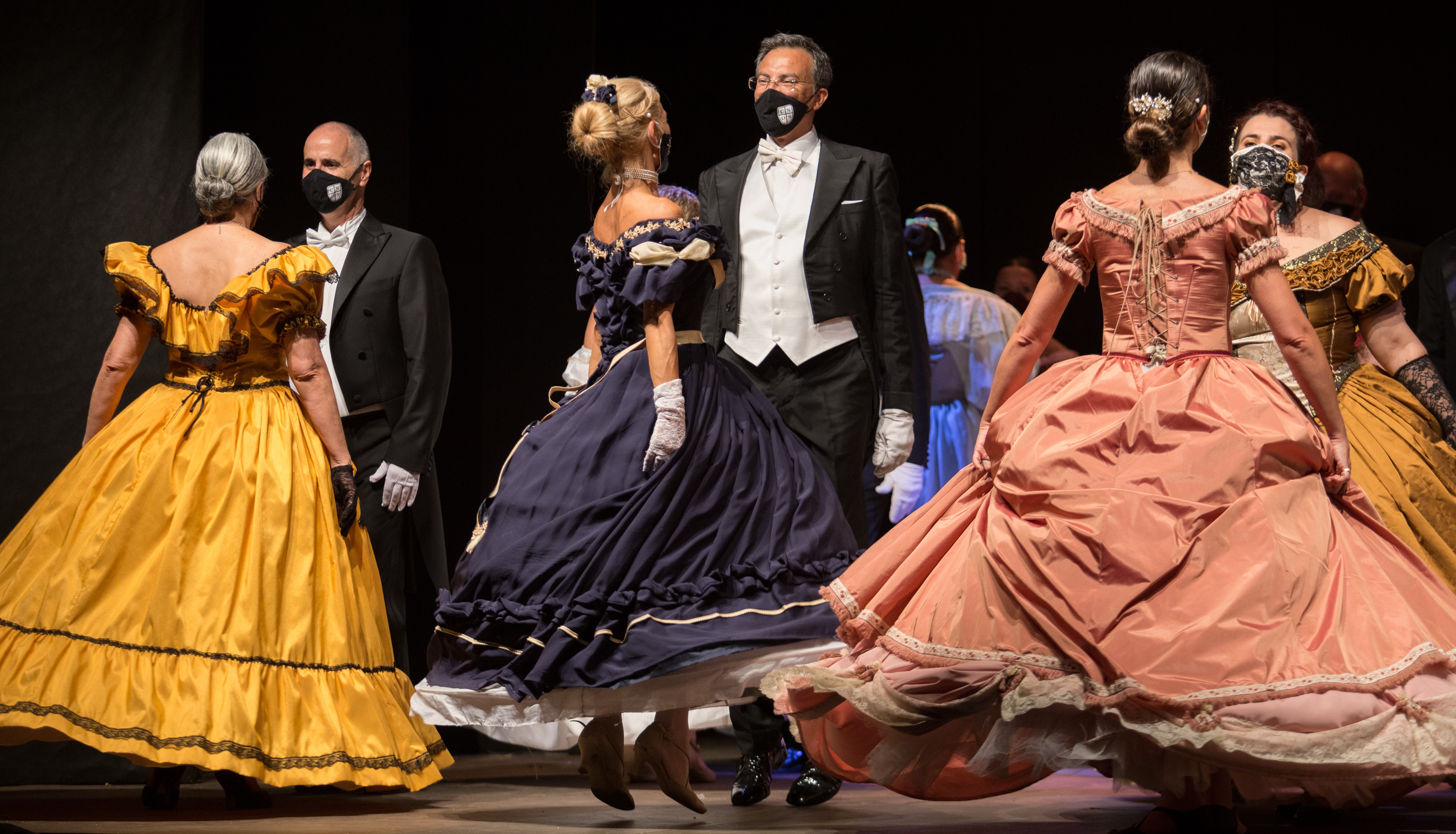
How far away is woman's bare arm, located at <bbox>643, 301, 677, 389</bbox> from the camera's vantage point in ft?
11.5

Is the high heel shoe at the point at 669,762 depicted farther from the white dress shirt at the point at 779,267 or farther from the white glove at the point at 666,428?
the white dress shirt at the point at 779,267

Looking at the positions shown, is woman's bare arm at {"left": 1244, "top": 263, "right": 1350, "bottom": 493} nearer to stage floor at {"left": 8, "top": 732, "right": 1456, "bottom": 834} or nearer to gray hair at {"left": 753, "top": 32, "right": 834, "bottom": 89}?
stage floor at {"left": 8, "top": 732, "right": 1456, "bottom": 834}

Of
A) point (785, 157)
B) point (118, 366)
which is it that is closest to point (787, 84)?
point (785, 157)

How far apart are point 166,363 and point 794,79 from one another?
2.24 metres

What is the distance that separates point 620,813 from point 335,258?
195cm

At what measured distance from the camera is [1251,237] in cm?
300

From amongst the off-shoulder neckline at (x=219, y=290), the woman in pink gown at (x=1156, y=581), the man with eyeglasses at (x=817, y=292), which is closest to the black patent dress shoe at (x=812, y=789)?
the man with eyeglasses at (x=817, y=292)

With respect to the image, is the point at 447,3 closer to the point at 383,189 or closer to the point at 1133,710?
the point at 383,189

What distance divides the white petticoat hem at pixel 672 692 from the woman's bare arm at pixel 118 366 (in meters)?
1.39

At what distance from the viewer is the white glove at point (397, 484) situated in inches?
168

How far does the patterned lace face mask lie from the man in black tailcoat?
2.35 m

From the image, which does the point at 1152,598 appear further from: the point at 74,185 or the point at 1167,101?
the point at 74,185

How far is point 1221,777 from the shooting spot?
9.25ft

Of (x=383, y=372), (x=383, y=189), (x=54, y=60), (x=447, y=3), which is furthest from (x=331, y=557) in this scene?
(x=447, y=3)
